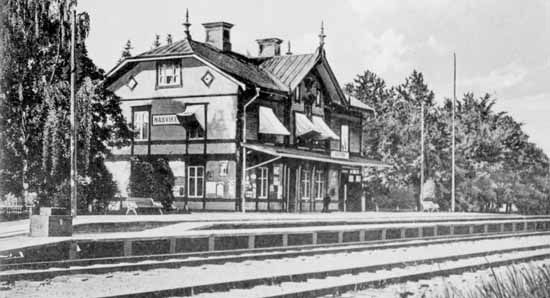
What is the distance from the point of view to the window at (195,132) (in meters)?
38.0

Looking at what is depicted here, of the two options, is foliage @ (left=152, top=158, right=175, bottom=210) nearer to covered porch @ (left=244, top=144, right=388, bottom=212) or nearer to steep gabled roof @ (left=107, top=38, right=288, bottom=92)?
covered porch @ (left=244, top=144, right=388, bottom=212)

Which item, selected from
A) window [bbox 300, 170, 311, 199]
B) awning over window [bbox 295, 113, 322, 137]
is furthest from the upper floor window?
window [bbox 300, 170, 311, 199]

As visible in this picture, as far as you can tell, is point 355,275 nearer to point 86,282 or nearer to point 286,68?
point 86,282

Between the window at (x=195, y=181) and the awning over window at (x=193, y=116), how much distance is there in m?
2.03

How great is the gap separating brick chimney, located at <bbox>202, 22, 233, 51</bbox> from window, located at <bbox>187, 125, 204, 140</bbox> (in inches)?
222


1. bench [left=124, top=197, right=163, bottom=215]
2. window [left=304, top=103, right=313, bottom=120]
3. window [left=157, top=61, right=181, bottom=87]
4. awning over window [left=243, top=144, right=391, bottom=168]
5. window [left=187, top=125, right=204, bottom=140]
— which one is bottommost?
bench [left=124, top=197, right=163, bottom=215]

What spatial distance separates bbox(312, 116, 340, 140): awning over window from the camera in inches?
1682

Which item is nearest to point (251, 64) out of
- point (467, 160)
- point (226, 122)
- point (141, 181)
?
point (226, 122)

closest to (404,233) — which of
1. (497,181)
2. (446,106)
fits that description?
(497,181)

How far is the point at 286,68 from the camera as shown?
43.1m

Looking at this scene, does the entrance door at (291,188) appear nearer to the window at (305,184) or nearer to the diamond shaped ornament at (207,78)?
the window at (305,184)

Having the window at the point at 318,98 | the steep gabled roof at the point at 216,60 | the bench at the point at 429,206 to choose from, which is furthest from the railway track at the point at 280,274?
the bench at the point at 429,206

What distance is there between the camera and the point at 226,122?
37344mm

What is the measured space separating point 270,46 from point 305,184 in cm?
887
